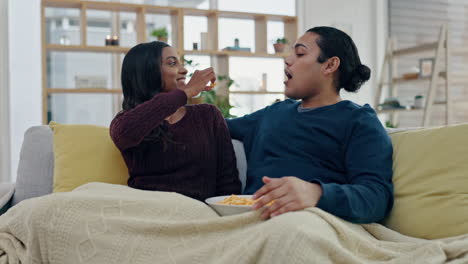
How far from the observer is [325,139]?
1688mm

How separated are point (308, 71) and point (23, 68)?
11.0ft

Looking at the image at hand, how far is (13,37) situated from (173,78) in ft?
9.35

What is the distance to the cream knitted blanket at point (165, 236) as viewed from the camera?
115 centimetres

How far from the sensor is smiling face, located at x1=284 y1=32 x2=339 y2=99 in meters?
1.80

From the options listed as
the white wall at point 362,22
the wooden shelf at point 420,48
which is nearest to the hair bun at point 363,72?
the wooden shelf at point 420,48

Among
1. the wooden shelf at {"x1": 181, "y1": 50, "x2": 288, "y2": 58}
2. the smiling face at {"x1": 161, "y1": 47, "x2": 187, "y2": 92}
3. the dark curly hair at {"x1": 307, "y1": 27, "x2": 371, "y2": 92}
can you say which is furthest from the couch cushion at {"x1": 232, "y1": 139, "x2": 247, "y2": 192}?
the wooden shelf at {"x1": 181, "y1": 50, "x2": 288, "y2": 58}

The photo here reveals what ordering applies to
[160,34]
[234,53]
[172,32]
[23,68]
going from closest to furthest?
[23,68], [160,34], [172,32], [234,53]

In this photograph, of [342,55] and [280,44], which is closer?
[342,55]

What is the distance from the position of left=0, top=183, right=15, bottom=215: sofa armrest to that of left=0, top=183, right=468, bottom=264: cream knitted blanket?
433 mm

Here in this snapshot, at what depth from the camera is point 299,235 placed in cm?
110

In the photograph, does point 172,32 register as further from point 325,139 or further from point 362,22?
point 325,139

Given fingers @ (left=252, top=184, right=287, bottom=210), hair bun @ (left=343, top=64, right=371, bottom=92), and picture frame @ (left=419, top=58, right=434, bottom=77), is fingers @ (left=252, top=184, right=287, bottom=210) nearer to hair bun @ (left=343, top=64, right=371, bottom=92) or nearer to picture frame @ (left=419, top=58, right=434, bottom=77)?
hair bun @ (left=343, top=64, right=371, bottom=92)

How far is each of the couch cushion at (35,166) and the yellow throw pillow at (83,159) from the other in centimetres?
6

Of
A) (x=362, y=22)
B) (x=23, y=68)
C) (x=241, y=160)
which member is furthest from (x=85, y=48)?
(x=241, y=160)
